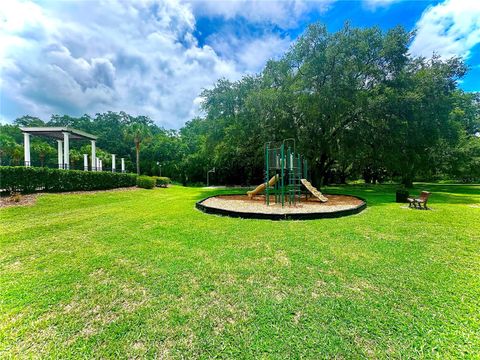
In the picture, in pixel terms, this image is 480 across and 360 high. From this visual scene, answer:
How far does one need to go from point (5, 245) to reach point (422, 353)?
697 centimetres

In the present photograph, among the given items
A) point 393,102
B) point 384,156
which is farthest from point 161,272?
point 384,156

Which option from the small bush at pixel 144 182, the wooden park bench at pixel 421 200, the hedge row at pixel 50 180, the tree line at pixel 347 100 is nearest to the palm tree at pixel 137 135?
the small bush at pixel 144 182

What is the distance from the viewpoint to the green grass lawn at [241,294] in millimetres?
2113

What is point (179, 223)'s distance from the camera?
6.36 meters

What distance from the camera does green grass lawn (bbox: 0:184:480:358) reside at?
2113 millimetres

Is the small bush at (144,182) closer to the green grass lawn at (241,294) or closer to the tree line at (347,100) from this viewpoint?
the tree line at (347,100)

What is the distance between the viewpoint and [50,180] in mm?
11930

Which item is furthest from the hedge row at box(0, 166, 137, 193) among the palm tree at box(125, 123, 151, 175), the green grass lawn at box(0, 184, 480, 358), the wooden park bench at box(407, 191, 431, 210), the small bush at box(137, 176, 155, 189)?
the wooden park bench at box(407, 191, 431, 210)

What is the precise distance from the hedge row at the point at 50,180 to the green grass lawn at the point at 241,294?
695 cm

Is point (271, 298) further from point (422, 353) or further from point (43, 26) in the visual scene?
point (43, 26)

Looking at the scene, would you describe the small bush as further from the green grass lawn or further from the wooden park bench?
the wooden park bench

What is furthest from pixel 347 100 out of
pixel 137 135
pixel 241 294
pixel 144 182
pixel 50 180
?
pixel 137 135

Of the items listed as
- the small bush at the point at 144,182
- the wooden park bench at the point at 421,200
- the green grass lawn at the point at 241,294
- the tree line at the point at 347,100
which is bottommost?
the green grass lawn at the point at 241,294

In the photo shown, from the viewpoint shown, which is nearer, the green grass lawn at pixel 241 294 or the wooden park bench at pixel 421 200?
the green grass lawn at pixel 241 294
